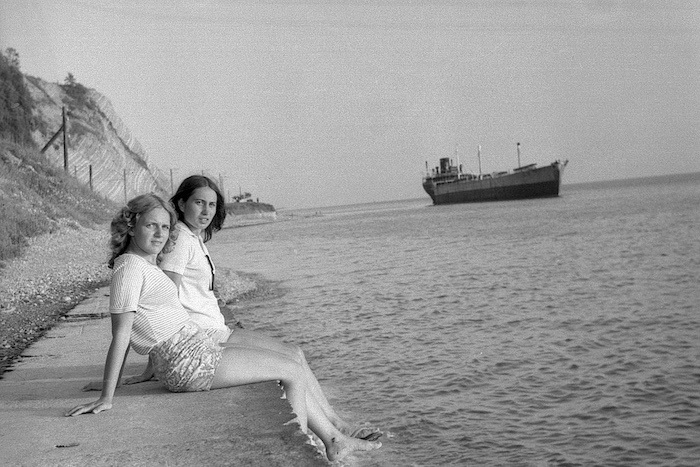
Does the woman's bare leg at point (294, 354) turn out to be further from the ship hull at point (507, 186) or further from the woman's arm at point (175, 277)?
the ship hull at point (507, 186)

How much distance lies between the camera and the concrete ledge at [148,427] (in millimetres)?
3031

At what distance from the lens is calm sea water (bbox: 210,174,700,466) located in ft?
16.6

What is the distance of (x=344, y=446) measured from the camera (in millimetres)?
4020

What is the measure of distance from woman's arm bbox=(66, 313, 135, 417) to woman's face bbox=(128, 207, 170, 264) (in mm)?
371

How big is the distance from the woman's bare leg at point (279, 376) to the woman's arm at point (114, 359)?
0.50m

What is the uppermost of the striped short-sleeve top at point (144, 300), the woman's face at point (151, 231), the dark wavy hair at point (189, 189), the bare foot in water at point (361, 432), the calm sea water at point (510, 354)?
the dark wavy hair at point (189, 189)

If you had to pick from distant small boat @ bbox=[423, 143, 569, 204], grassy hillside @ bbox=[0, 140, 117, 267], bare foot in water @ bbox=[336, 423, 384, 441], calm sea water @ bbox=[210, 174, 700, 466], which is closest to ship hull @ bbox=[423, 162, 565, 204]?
distant small boat @ bbox=[423, 143, 569, 204]

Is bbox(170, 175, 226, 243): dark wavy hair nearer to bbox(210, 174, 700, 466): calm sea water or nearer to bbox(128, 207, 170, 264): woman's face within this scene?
bbox(128, 207, 170, 264): woman's face

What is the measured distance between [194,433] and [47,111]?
54331mm

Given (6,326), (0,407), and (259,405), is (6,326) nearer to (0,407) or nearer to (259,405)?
(0,407)

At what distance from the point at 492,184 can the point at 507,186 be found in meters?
3.33

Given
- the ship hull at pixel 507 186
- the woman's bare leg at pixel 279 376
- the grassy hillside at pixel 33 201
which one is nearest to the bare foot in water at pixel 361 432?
the woman's bare leg at pixel 279 376

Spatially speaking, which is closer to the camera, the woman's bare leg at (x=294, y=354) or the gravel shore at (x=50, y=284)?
the woman's bare leg at (x=294, y=354)

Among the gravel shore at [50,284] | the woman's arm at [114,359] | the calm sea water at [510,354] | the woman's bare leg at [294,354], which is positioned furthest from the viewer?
the gravel shore at [50,284]
